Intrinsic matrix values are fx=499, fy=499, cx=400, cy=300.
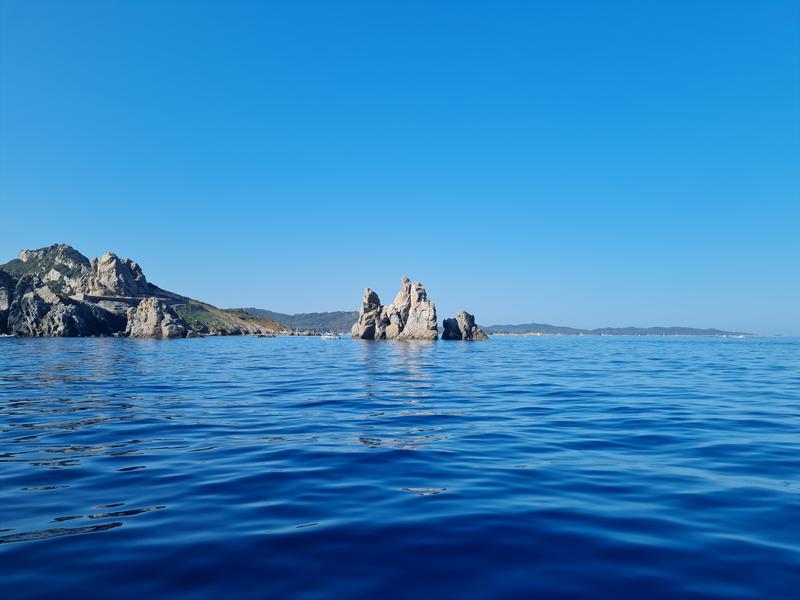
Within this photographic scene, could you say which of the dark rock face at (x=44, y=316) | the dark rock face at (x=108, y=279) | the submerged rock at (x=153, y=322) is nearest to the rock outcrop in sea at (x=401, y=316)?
the submerged rock at (x=153, y=322)

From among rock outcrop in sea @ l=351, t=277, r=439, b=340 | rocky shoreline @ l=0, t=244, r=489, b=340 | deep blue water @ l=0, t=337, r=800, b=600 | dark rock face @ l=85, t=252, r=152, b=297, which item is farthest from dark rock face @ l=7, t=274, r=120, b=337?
deep blue water @ l=0, t=337, r=800, b=600

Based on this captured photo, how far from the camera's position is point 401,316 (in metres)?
146

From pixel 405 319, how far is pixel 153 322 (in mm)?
73922

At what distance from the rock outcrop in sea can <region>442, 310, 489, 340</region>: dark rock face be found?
27.5 feet

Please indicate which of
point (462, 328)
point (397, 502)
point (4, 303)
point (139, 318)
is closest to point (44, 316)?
point (4, 303)

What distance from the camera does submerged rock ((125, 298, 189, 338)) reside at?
146250 mm

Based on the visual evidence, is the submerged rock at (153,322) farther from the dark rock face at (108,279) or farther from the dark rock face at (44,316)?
the dark rock face at (108,279)

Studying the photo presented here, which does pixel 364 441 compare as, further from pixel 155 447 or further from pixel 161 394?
pixel 161 394

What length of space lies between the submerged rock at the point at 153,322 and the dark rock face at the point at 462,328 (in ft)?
268

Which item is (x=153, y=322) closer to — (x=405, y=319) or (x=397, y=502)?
(x=405, y=319)

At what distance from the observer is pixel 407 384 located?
30531mm

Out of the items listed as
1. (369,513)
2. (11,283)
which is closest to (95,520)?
(369,513)

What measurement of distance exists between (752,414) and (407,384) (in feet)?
57.2

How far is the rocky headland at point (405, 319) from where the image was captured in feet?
461
